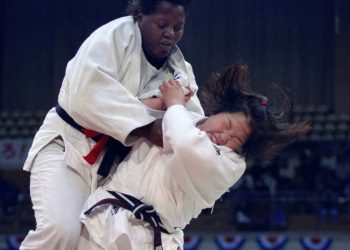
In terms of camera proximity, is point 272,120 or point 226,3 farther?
point 226,3

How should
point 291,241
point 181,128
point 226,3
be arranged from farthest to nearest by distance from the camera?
point 226,3
point 291,241
point 181,128

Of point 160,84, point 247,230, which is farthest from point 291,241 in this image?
point 160,84

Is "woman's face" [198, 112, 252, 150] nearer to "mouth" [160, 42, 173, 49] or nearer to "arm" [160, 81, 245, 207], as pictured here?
"arm" [160, 81, 245, 207]

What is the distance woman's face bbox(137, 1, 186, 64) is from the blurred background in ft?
23.1

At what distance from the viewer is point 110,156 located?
2.76 meters

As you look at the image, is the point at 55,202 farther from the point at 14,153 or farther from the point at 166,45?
the point at 14,153

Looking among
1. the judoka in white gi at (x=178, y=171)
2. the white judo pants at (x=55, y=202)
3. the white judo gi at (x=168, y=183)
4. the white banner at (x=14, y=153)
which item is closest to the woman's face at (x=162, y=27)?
the judoka in white gi at (x=178, y=171)

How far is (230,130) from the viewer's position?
2.68 meters

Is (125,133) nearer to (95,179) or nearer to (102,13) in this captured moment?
(95,179)

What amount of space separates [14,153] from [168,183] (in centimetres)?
787

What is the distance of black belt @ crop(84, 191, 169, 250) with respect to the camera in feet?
8.62

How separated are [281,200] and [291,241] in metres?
0.81

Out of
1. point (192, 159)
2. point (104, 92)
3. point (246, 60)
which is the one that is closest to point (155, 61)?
point (104, 92)

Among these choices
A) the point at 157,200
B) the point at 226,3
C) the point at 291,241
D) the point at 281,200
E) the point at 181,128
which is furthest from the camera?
the point at 226,3
